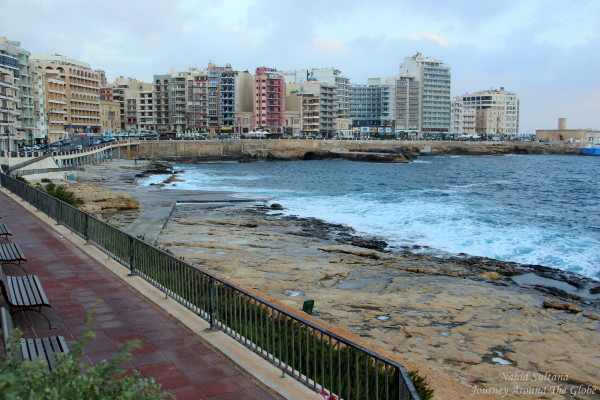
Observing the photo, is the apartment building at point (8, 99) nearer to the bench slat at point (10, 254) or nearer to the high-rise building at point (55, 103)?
the high-rise building at point (55, 103)

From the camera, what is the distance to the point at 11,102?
76.9 meters

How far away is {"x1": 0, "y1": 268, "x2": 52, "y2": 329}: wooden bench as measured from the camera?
26.3 feet

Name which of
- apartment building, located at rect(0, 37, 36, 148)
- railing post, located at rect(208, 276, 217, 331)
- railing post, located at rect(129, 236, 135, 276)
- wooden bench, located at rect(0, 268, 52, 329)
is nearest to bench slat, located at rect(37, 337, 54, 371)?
wooden bench, located at rect(0, 268, 52, 329)

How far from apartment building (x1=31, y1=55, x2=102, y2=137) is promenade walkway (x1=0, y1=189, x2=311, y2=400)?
119 meters

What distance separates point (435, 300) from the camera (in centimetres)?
1611

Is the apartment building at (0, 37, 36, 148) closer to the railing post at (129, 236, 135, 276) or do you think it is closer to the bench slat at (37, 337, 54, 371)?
the railing post at (129, 236, 135, 276)

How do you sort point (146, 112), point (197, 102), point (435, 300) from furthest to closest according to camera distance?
point (146, 112) → point (197, 102) → point (435, 300)

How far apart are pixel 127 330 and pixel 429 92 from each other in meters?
193

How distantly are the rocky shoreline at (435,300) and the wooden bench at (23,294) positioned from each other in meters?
6.13

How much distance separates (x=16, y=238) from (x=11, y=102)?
7092 centimetres

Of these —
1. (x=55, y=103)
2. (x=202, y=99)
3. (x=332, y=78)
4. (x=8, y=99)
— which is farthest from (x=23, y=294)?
(x=332, y=78)

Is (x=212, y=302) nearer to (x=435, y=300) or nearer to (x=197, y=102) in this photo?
(x=435, y=300)

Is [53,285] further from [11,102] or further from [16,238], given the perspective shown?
[11,102]

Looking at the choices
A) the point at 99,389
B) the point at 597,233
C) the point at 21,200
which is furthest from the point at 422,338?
the point at 597,233
